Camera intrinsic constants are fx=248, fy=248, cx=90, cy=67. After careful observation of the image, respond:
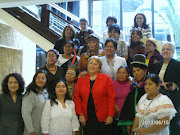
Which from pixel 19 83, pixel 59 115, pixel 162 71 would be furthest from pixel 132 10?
pixel 59 115

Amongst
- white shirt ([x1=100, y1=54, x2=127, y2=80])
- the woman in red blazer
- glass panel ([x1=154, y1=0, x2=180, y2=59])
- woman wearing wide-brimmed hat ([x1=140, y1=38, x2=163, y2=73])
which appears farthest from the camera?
glass panel ([x1=154, y1=0, x2=180, y2=59])

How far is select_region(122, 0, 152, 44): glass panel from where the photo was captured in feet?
30.1

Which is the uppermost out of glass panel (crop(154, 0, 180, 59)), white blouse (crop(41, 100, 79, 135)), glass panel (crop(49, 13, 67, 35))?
glass panel (crop(154, 0, 180, 59))

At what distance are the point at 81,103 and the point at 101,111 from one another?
0.97 ft

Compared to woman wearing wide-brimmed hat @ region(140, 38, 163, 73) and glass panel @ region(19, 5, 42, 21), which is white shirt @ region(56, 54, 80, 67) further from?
glass panel @ region(19, 5, 42, 21)

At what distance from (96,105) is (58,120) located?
512mm

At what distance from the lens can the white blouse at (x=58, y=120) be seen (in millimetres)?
3086

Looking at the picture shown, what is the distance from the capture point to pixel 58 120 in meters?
3.10

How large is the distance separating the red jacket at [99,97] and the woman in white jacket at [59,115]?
0.12 meters

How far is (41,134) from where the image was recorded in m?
3.18

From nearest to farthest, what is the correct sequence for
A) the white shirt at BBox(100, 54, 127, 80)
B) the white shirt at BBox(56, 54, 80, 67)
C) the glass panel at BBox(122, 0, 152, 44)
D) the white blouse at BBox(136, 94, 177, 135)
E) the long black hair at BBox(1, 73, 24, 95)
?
the white blouse at BBox(136, 94, 177, 135)
the long black hair at BBox(1, 73, 24, 95)
the white shirt at BBox(100, 54, 127, 80)
the white shirt at BBox(56, 54, 80, 67)
the glass panel at BBox(122, 0, 152, 44)

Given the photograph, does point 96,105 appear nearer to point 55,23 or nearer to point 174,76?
point 174,76

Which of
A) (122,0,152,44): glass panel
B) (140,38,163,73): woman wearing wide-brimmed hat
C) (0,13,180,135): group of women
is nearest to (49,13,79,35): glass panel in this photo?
(140,38,163,73): woman wearing wide-brimmed hat

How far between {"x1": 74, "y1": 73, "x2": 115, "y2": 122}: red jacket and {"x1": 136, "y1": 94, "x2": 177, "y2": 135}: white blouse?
1.68 ft
